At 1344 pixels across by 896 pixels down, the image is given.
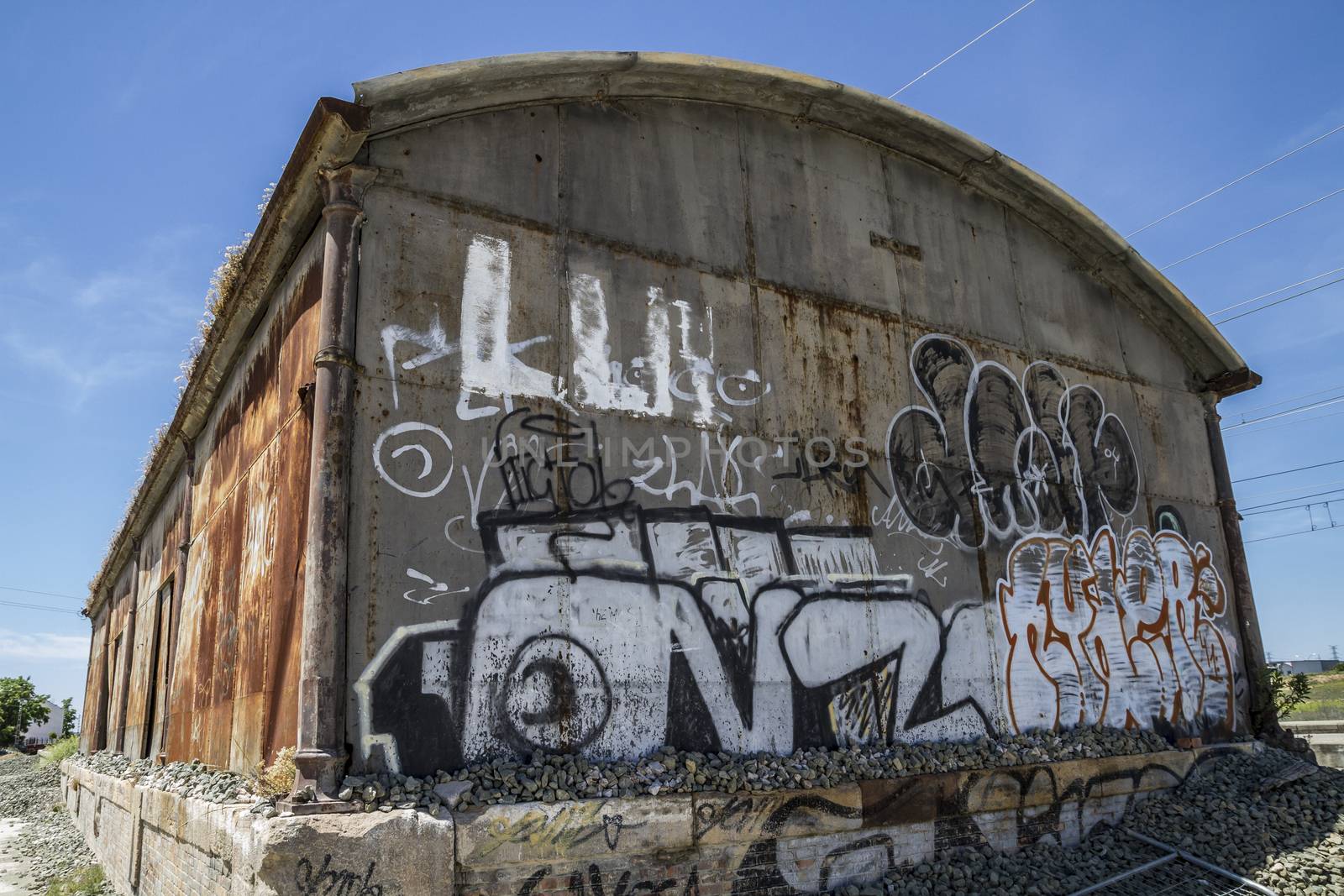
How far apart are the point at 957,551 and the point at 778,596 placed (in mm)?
2424

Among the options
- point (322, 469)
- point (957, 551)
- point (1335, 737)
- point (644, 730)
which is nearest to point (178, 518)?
point (322, 469)

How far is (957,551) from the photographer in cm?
930

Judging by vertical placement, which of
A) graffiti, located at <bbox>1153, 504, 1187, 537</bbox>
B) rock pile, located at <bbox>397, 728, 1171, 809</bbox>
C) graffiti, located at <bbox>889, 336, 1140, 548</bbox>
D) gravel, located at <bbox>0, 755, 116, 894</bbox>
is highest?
graffiti, located at <bbox>889, 336, 1140, 548</bbox>

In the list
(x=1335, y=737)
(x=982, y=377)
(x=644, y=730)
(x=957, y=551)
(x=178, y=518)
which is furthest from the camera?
(x=1335, y=737)

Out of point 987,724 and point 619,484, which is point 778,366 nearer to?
point 619,484

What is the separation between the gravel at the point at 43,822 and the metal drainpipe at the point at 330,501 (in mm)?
8537

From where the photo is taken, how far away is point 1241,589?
466 inches

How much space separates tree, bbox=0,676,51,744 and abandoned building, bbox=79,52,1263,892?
6080 cm

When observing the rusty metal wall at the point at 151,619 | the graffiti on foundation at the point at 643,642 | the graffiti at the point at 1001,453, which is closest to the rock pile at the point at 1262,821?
the graffiti on foundation at the point at 643,642

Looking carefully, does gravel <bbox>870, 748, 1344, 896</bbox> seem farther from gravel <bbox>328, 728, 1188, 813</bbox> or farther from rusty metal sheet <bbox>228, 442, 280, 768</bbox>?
rusty metal sheet <bbox>228, 442, 280, 768</bbox>

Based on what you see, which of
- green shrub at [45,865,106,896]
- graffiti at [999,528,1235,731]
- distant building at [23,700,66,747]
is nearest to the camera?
graffiti at [999,528,1235,731]

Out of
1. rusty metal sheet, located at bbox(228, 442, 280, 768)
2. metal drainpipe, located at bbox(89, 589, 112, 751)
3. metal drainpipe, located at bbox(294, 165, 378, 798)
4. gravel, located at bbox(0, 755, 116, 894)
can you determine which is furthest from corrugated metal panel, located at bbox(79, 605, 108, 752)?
metal drainpipe, located at bbox(294, 165, 378, 798)

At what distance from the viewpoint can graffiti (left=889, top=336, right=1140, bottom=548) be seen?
9.34m

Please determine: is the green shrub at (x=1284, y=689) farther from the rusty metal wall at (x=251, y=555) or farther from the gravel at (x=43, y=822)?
the gravel at (x=43, y=822)
